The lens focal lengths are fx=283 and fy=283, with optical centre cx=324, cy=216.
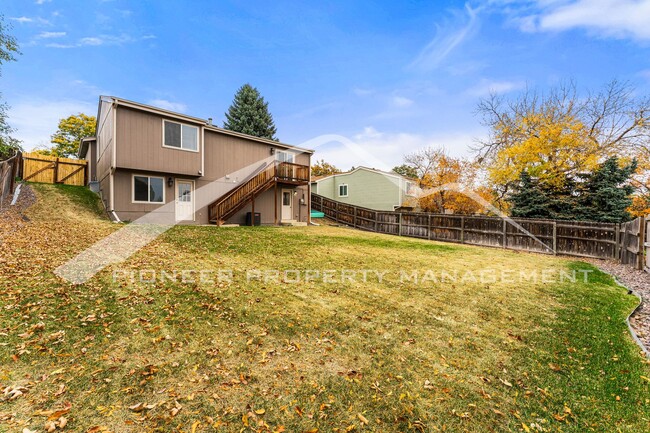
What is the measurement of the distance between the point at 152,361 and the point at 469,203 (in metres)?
24.2

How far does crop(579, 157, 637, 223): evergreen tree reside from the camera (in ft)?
45.1

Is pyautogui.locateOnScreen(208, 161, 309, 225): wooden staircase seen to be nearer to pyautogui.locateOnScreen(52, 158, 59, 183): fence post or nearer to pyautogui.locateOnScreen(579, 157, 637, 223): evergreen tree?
pyautogui.locateOnScreen(52, 158, 59, 183): fence post

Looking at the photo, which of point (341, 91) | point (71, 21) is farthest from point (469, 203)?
point (71, 21)

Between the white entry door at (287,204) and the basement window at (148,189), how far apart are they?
22.3 feet

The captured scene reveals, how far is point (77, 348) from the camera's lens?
3.09 metres

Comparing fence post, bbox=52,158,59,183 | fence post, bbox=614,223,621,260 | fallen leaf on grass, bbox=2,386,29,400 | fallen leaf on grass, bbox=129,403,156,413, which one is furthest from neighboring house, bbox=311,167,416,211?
fallen leaf on grass, bbox=2,386,29,400

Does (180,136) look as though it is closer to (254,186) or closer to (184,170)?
(184,170)

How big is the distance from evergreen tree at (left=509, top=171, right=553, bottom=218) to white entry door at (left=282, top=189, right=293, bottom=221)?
13.0m

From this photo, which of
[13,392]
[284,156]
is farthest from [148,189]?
[13,392]

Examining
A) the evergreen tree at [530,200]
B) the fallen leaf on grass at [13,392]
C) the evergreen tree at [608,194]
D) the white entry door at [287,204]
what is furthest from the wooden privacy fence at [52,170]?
the evergreen tree at [608,194]

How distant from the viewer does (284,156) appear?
17.9m

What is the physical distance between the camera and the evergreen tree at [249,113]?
3201 cm

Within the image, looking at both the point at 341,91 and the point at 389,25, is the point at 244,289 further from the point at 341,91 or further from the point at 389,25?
the point at 341,91

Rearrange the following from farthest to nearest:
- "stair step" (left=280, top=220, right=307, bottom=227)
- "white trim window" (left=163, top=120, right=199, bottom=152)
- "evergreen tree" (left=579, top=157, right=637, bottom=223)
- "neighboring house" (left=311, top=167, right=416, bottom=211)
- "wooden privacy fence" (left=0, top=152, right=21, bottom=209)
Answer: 1. "neighboring house" (left=311, top=167, right=416, bottom=211)
2. "stair step" (left=280, top=220, right=307, bottom=227)
3. "evergreen tree" (left=579, top=157, right=637, bottom=223)
4. "white trim window" (left=163, top=120, right=199, bottom=152)
5. "wooden privacy fence" (left=0, top=152, right=21, bottom=209)
